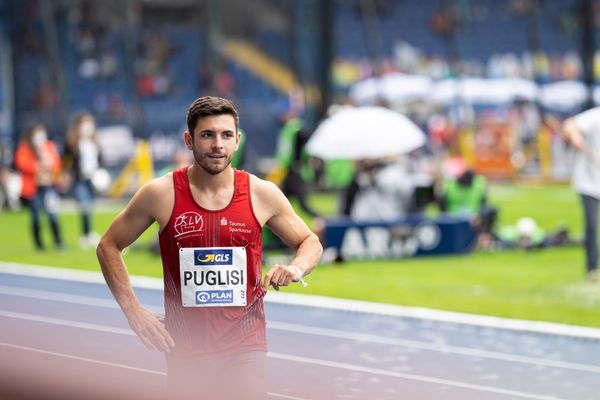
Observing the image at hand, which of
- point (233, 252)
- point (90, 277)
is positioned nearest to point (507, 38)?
point (90, 277)

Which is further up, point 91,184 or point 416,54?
point 416,54

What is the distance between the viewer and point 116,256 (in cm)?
496

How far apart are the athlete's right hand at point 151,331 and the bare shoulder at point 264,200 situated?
52 cm

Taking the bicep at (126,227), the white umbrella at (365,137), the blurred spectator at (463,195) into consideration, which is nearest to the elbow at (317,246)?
the bicep at (126,227)

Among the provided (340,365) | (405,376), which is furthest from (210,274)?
(340,365)

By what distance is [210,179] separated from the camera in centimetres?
486

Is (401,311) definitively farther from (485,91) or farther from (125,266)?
(485,91)

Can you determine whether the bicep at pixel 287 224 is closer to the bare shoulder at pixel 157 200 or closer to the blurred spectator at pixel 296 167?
the bare shoulder at pixel 157 200

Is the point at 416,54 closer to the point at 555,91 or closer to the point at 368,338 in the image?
the point at 555,91

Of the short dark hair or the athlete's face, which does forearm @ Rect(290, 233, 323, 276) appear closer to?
the athlete's face

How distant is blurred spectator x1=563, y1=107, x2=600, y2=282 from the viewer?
505 inches

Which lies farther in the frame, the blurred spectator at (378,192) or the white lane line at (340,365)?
the blurred spectator at (378,192)

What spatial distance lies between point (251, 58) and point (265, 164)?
15951 millimetres

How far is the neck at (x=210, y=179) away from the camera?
4852mm
